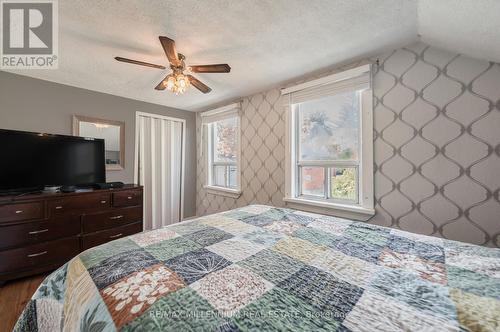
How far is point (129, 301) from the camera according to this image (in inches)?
25.3

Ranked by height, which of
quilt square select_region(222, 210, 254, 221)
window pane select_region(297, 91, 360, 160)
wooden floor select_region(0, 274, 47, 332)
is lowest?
wooden floor select_region(0, 274, 47, 332)

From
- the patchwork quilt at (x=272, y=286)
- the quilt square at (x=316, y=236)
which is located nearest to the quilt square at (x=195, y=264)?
→ the patchwork quilt at (x=272, y=286)

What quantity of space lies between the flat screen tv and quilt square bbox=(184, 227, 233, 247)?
2.14m

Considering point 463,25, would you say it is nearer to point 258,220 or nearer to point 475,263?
point 475,263

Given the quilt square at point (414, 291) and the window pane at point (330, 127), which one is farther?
the window pane at point (330, 127)

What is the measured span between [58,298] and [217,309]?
2.52 feet

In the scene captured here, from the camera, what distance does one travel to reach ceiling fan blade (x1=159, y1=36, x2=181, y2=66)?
1.36m

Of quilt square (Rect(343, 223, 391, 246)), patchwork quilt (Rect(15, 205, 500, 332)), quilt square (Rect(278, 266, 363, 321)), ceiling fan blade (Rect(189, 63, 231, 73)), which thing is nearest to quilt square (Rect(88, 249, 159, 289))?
patchwork quilt (Rect(15, 205, 500, 332))

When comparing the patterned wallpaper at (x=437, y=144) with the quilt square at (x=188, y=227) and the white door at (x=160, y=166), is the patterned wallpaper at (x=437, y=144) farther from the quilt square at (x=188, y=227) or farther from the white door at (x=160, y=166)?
the white door at (x=160, y=166)

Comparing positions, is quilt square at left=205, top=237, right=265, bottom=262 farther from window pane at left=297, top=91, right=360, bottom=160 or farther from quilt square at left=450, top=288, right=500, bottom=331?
window pane at left=297, top=91, right=360, bottom=160

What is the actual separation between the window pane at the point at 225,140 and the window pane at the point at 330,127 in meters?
1.20

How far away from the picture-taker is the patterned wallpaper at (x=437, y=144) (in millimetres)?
1457

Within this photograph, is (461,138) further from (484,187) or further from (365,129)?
(365,129)

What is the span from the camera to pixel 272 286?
734mm
